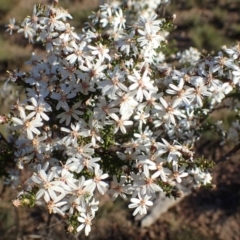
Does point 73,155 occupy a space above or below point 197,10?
above

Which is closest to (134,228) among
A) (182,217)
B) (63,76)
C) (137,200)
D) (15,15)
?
(182,217)

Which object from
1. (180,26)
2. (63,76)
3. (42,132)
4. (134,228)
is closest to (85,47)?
(63,76)

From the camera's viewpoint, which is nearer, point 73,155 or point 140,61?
point 73,155

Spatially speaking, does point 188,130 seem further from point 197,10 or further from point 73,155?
point 197,10

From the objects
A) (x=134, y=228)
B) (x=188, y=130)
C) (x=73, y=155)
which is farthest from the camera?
(x=134, y=228)

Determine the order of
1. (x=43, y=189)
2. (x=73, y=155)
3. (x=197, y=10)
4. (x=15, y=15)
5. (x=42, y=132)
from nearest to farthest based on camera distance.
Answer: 1. (x=43, y=189)
2. (x=73, y=155)
3. (x=42, y=132)
4. (x=15, y=15)
5. (x=197, y=10)

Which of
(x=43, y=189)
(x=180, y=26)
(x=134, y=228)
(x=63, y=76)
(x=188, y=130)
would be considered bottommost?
(x=134, y=228)

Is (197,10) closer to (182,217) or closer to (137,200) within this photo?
(182,217)
